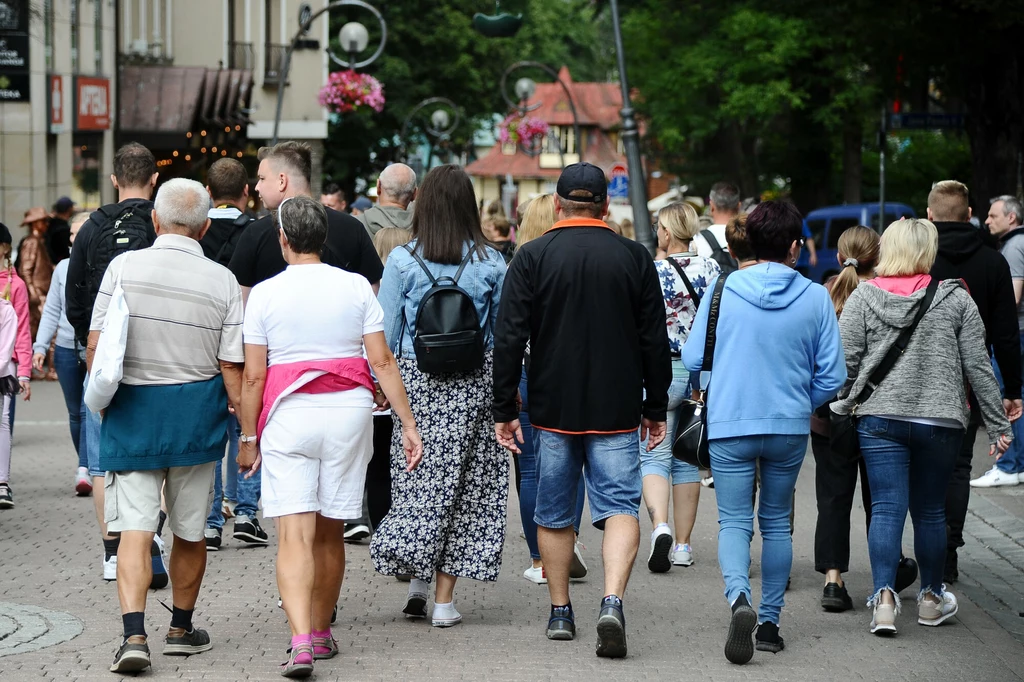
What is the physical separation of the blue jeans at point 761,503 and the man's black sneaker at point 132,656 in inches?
92.7

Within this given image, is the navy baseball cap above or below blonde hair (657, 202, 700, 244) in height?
above

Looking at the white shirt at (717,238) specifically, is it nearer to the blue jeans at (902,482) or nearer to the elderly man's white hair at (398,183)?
the elderly man's white hair at (398,183)

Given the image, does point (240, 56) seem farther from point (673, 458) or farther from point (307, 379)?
point (307, 379)

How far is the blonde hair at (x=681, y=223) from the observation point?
807 centimetres

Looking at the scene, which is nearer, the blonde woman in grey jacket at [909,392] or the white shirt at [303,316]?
the white shirt at [303,316]

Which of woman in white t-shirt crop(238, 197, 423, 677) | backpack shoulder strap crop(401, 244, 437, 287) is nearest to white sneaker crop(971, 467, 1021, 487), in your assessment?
backpack shoulder strap crop(401, 244, 437, 287)

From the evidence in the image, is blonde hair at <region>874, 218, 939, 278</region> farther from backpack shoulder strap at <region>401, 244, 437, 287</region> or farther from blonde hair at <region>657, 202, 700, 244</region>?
backpack shoulder strap at <region>401, 244, 437, 287</region>

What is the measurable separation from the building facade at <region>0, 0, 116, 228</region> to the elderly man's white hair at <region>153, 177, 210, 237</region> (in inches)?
692

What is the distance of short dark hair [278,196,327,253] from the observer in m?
5.64

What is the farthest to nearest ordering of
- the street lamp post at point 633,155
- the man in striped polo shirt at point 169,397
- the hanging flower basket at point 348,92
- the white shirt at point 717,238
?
the hanging flower basket at point 348,92 < the street lamp post at point 633,155 < the white shirt at point 717,238 < the man in striped polo shirt at point 169,397

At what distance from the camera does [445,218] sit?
256 inches

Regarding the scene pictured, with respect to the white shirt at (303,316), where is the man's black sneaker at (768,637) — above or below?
below

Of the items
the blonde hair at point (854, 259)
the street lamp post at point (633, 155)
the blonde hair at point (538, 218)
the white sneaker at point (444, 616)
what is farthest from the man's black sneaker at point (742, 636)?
the street lamp post at point (633, 155)

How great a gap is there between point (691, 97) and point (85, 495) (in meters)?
28.1
